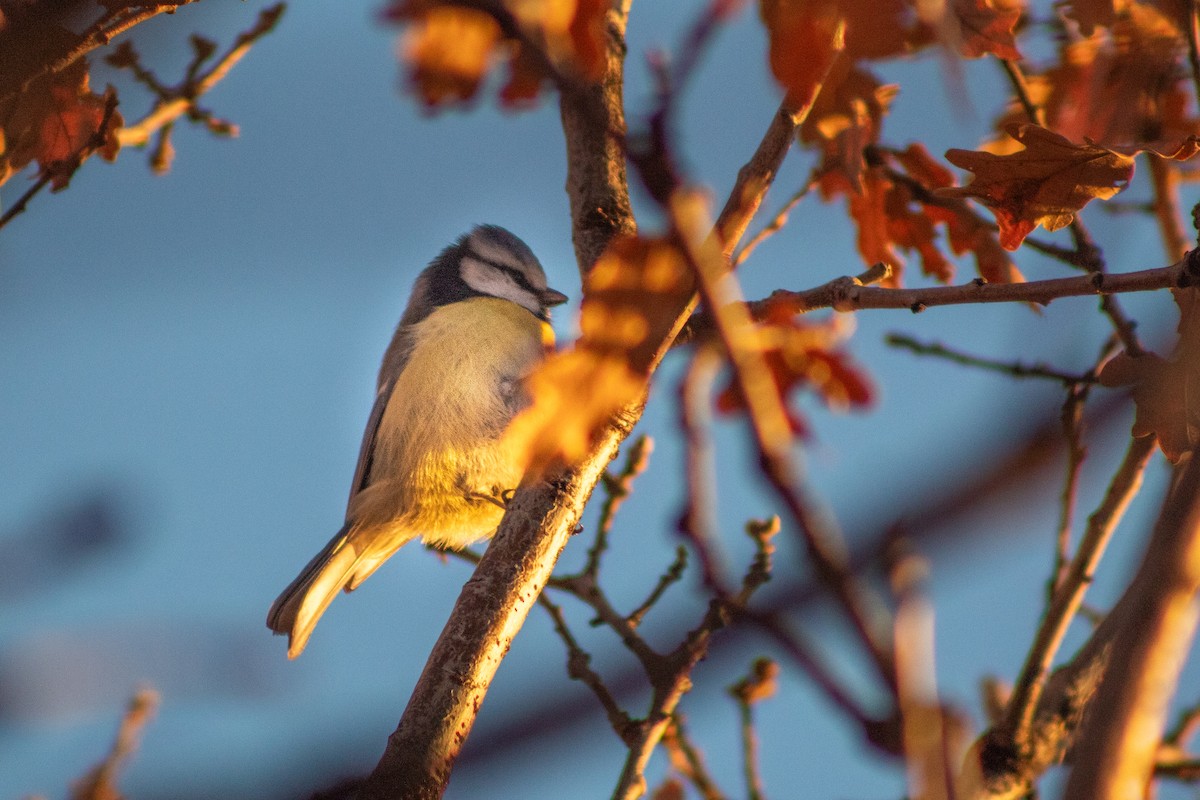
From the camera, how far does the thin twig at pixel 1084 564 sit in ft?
8.64

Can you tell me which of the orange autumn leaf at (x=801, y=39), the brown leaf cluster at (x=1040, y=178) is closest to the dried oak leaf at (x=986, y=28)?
the brown leaf cluster at (x=1040, y=178)

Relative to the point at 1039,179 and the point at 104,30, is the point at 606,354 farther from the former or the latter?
the point at 104,30

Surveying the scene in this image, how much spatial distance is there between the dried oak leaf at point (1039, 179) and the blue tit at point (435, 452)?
210cm

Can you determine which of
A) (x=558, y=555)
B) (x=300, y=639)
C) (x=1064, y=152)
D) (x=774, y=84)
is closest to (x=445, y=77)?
(x=774, y=84)

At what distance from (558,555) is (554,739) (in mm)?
1598

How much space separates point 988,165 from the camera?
1.99 meters

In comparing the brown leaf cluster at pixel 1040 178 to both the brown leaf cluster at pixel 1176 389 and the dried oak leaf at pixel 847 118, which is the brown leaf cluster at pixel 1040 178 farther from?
the dried oak leaf at pixel 847 118

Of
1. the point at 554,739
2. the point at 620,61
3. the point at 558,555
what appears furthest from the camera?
the point at 620,61

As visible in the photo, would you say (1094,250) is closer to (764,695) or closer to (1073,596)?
(1073,596)

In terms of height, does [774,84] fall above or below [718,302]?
above

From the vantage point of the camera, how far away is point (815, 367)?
3047mm

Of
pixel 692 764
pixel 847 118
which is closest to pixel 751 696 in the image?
pixel 692 764

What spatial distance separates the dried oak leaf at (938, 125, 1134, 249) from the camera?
194 cm

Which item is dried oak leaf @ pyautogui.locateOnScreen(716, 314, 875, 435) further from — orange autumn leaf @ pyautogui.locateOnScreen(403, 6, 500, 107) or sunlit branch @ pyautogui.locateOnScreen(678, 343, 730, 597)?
sunlit branch @ pyautogui.locateOnScreen(678, 343, 730, 597)
